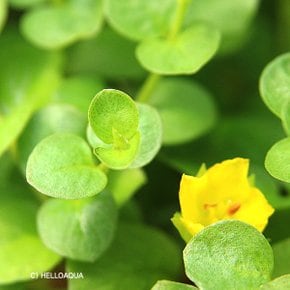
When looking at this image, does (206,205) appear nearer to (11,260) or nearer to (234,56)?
(11,260)

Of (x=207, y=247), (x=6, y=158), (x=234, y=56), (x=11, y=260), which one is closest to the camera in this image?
(x=207, y=247)

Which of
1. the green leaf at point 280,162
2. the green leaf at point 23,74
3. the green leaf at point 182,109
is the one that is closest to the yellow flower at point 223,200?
the green leaf at point 280,162

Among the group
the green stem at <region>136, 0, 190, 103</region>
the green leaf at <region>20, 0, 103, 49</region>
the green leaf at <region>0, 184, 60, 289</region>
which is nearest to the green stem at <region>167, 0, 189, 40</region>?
the green stem at <region>136, 0, 190, 103</region>

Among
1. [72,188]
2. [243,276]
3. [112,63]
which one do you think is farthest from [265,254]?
[112,63]

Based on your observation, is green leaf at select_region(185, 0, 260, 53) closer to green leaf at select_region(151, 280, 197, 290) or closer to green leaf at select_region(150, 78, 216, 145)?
green leaf at select_region(150, 78, 216, 145)

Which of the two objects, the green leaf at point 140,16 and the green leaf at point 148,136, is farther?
the green leaf at point 140,16

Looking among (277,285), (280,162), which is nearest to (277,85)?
(280,162)

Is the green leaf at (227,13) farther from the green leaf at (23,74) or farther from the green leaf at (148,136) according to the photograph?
the green leaf at (148,136)
